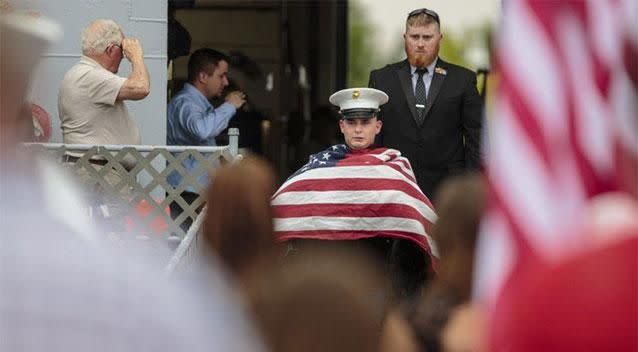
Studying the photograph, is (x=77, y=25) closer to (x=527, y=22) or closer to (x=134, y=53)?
(x=134, y=53)

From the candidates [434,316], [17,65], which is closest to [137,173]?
[434,316]

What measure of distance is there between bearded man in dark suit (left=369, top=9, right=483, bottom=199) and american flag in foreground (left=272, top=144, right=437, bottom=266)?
1.22 metres

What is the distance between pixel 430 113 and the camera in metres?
9.96

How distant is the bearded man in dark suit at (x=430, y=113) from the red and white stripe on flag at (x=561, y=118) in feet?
25.0

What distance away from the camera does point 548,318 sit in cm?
191

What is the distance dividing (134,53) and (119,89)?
398 millimetres

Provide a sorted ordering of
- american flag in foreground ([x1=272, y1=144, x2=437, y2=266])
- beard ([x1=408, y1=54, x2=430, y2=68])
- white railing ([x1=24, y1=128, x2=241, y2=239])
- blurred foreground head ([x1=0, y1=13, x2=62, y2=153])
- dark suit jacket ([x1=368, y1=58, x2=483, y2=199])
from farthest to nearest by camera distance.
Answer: beard ([x1=408, y1=54, x2=430, y2=68]), dark suit jacket ([x1=368, y1=58, x2=483, y2=199]), white railing ([x1=24, y1=128, x2=241, y2=239]), american flag in foreground ([x1=272, y1=144, x2=437, y2=266]), blurred foreground head ([x1=0, y1=13, x2=62, y2=153])

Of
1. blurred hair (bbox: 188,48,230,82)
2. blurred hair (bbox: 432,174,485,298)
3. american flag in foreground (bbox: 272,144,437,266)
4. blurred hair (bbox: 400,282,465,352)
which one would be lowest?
american flag in foreground (bbox: 272,144,437,266)

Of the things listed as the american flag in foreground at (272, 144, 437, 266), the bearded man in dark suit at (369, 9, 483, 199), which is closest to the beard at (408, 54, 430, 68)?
the bearded man in dark suit at (369, 9, 483, 199)

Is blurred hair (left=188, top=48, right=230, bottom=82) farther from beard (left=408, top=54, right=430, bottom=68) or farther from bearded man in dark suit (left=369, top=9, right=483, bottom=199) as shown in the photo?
beard (left=408, top=54, right=430, bottom=68)

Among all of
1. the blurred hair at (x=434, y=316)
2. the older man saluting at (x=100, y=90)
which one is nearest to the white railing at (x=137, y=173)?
the older man saluting at (x=100, y=90)

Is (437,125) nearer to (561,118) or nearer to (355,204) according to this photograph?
Result: (355,204)

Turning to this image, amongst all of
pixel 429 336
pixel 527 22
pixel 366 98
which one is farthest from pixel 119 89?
pixel 527 22

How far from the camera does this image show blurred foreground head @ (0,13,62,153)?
2062 mm
